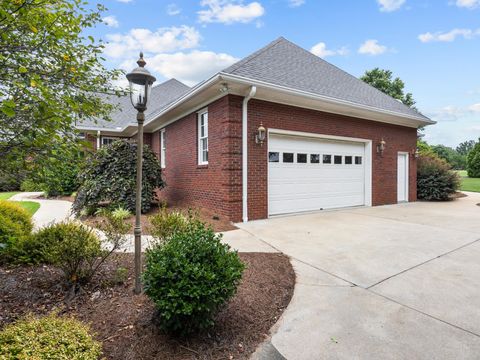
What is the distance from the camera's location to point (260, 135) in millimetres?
7293

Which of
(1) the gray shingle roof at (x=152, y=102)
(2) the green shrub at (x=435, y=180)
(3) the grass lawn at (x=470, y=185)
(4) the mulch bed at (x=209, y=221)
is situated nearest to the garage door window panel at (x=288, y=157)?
(4) the mulch bed at (x=209, y=221)

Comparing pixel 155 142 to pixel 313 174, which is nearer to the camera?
pixel 313 174

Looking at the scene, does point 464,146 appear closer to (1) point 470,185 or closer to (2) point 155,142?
(1) point 470,185

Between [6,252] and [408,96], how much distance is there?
3135 centimetres

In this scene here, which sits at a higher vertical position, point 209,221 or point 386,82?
point 386,82

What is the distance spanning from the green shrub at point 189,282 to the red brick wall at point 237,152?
473 centimetres

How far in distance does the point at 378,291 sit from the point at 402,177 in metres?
10.2

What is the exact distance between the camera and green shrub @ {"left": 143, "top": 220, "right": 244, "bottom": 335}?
2.07 metres

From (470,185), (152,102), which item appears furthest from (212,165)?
(470,185)

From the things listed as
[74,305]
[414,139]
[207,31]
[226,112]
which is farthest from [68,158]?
[414,139]

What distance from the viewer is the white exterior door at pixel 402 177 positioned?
11.6m

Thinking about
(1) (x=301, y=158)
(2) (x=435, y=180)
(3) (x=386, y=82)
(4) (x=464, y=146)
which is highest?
→ (4) (x=464, y=146)

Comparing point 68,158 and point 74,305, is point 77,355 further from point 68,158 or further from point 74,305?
point 68,158

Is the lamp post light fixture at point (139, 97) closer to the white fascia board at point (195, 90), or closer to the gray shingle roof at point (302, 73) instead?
the white fascia board at point (195, 90)
